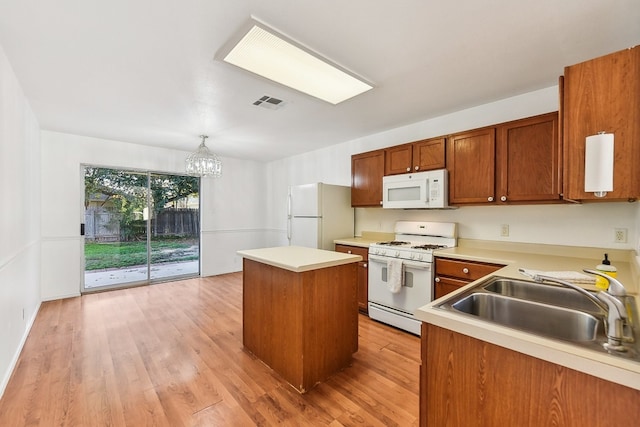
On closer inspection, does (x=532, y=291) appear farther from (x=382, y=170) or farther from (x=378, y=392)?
(x=382, y=170)

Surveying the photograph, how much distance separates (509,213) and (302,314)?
2.32 m

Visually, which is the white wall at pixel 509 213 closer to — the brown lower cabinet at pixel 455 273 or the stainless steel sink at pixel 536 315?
the brown lower cabinet at pixel 455 273

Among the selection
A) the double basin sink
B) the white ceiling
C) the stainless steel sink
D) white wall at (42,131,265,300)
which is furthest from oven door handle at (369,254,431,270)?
white wall at (42,131,265,300)

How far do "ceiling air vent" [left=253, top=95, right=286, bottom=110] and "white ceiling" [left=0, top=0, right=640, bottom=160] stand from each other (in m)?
0.08

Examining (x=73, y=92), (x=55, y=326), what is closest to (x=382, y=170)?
(x=73, y=92)

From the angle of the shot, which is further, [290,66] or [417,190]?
[417,190]

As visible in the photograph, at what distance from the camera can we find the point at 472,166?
2760 millimetres

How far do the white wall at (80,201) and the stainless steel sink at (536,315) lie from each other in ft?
14.9

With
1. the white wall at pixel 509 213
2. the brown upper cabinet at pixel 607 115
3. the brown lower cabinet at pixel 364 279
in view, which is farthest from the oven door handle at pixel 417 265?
the brown upper cabinet at pixel 607 115

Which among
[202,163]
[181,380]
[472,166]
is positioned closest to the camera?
[181,380]

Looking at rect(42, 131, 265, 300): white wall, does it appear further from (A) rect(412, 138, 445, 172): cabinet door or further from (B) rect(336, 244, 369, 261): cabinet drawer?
(A) rect(412, 138, 445, 172): cabinet door

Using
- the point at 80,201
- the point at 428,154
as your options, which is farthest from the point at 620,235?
the point at 80,201

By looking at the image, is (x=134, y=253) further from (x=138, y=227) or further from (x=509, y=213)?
(x=509, y=213)

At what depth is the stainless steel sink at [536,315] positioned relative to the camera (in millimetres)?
1115
